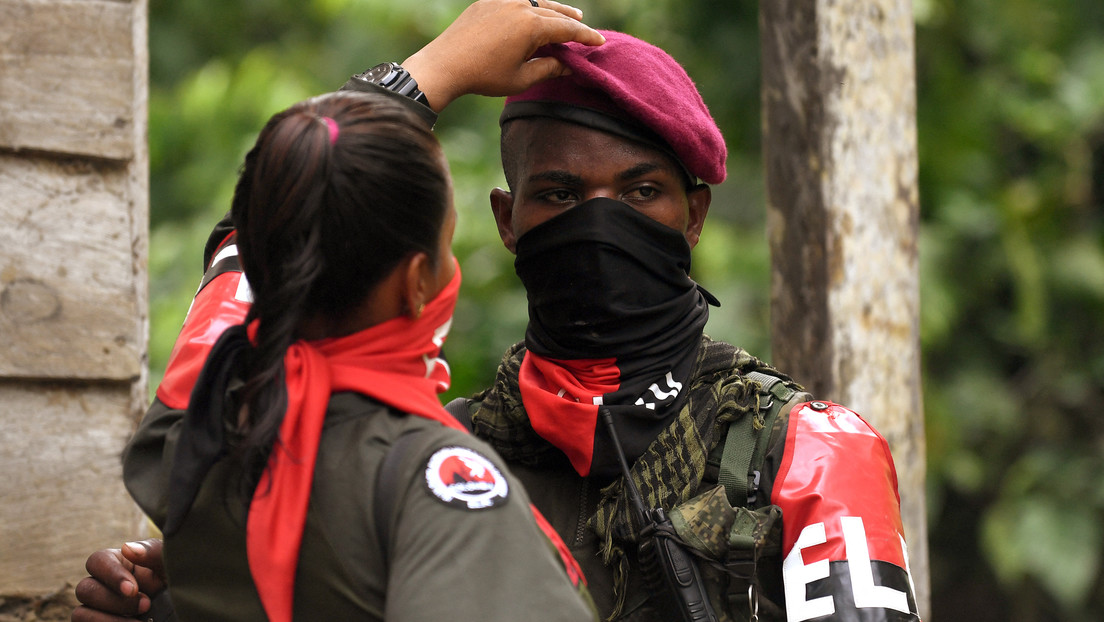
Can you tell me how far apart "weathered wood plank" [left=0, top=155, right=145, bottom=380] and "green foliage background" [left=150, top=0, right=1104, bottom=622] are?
327cm

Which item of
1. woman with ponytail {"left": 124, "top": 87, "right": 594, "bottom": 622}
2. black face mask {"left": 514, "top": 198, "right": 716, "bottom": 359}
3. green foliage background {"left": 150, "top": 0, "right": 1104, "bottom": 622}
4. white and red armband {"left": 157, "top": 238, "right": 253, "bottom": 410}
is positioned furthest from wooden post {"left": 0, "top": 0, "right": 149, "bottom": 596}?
green foliage background {"left": 150, "top": 0, "right": 1104, "bottom": 622}

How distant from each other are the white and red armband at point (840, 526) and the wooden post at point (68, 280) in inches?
58.1

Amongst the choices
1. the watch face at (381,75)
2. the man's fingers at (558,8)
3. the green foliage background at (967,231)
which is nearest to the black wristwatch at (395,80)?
the watch face at (381,75)

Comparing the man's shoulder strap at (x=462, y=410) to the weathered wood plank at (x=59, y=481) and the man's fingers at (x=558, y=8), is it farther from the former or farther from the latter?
the man's fingers at (x=558, y=8)

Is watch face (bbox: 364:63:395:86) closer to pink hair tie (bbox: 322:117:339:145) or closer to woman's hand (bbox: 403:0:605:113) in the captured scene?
woman's hand (bbox: 403:0:605:113)

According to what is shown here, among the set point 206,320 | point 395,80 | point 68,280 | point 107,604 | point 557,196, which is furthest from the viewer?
point 68,280

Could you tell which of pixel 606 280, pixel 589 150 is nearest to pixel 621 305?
pixel 606 280

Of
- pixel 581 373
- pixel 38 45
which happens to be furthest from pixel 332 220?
pixel 38 45

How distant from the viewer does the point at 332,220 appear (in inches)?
50.8

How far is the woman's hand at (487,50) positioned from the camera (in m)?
1.96

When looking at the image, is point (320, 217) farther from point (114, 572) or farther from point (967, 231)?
point (967, 231)

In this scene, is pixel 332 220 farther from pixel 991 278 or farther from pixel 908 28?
pixel 991 278

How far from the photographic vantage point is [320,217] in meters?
1.28

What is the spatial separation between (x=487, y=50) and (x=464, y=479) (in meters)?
1.00
